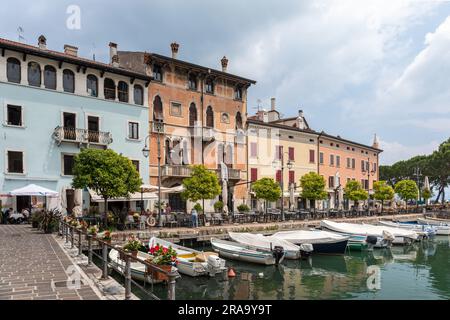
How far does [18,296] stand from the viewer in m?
7.37

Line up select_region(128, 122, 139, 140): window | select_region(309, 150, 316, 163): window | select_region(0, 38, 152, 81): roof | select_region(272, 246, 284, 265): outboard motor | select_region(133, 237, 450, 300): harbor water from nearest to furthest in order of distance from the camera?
select_region(133, 237, 450, 300): harbor water
select_region(272, 246, 284, 265): outboard motor
select_region(0, 38, 152, 81): roof
select_region(128, 122, 139, 140): window
select_region(309, 150, 316, 163): window

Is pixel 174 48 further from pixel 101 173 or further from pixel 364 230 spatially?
pixel 364 230

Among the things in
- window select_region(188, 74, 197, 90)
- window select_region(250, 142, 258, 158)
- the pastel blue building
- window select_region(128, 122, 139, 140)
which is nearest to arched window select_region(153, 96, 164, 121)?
the pastel blue building

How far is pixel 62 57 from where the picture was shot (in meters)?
25.5

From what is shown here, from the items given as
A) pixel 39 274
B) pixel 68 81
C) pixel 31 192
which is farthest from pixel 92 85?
pixel 39 274

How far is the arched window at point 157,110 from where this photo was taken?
31062 millimetres

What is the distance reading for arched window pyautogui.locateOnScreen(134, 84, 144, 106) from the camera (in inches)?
1186

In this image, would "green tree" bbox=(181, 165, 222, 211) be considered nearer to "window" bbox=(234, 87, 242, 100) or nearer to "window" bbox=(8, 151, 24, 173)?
"window" bbox=(8, 151, 24, 173)

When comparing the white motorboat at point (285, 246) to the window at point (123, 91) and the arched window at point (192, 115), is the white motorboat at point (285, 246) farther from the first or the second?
the window at point (123, 91)

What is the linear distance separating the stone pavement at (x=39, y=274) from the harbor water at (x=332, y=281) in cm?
370

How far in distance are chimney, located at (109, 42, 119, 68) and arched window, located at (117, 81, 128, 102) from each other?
193 centimetres

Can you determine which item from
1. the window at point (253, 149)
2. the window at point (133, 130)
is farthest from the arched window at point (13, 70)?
the window at point (253, 149)

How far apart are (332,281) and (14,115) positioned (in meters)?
22.3

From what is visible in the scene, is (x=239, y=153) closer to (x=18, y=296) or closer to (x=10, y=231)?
(x=10, y=231)
